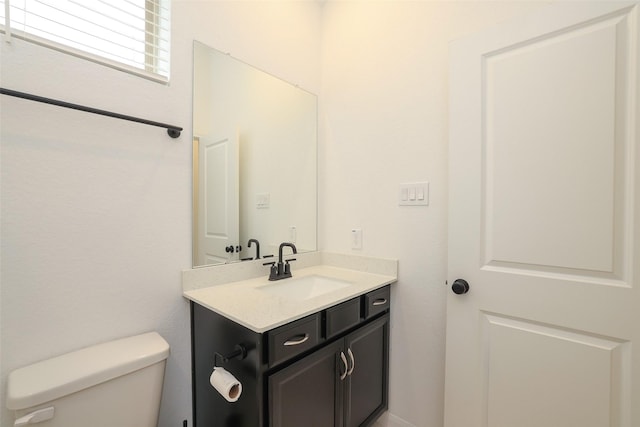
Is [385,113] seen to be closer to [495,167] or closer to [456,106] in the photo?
[456,106]

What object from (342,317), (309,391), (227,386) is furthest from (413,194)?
(227,386)

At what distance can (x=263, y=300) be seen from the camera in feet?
3.90

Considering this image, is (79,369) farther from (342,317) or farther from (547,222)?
(547,222)

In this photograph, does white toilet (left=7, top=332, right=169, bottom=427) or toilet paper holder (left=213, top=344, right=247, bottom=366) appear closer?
white toilet (left=7, top=332, right=169, bottom=427)

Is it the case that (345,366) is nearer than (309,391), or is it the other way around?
(309,391)

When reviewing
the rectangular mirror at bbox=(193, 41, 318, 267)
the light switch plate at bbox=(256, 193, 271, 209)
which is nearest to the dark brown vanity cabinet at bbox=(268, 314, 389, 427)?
the rectangular mirror at bbox=(193, 41, 318, 267)

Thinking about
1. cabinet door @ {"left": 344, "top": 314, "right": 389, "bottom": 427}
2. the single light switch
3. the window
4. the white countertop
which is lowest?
cabinet door @ {"left": 344, "top": 314, "right": 389, "bottom": 427}

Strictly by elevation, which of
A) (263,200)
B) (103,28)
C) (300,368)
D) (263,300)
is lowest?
(300,368)

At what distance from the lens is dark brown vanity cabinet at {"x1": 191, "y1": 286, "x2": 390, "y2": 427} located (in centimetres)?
96

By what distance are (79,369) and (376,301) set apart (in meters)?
1.22

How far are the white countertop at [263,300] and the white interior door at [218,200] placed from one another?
172 mm

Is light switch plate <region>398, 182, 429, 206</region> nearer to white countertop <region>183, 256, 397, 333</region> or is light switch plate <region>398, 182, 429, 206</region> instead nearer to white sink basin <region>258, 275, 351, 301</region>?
white countertop <region>183, 256, 397, 333</region>

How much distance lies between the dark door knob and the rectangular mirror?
962 millimetres

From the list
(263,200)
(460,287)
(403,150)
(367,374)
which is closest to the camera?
(460,287)
